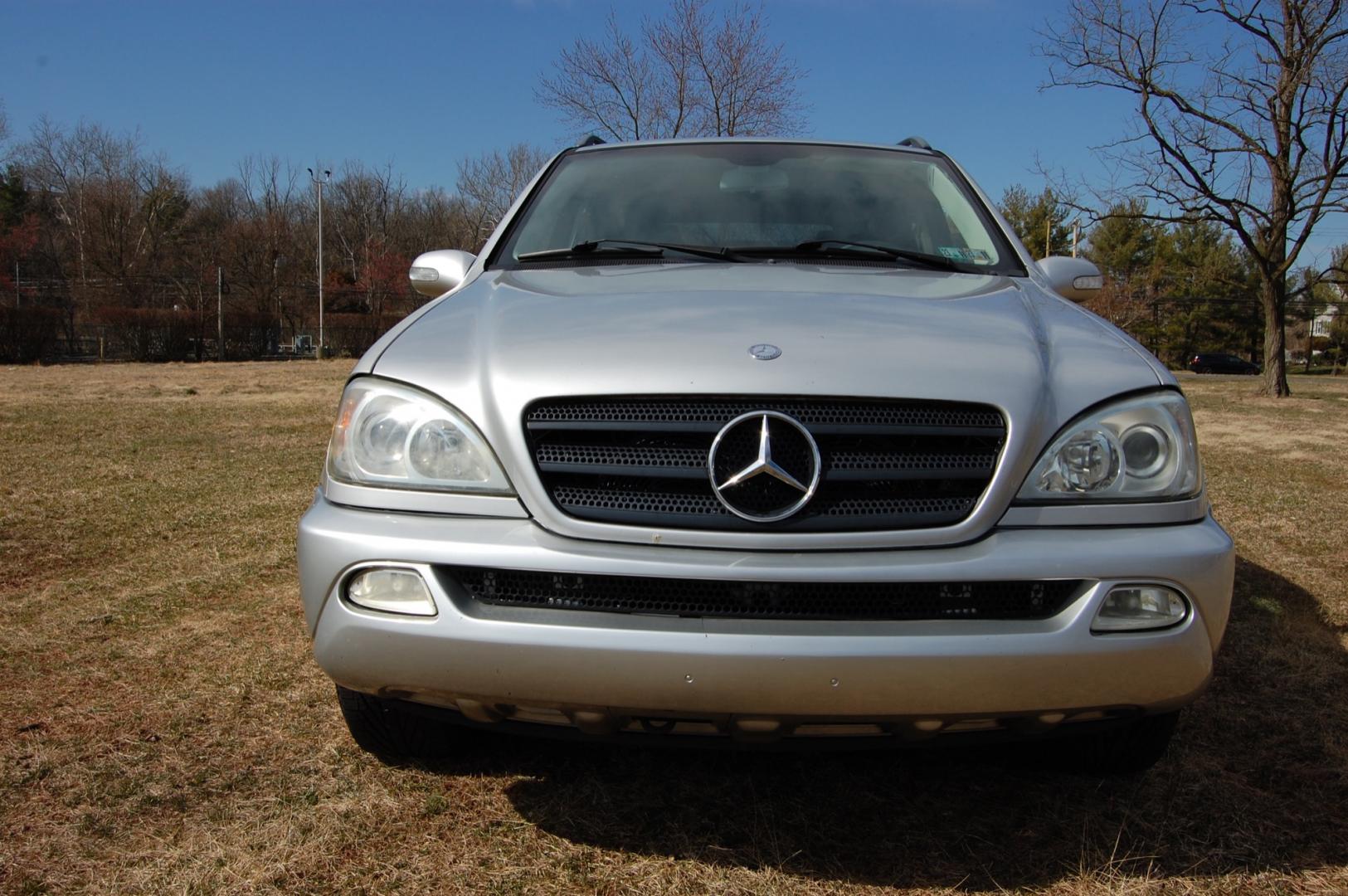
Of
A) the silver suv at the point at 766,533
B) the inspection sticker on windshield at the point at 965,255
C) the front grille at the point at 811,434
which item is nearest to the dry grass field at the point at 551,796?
the silver suv at the point at 766,533

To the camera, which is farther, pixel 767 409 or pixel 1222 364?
pixel 1222 364

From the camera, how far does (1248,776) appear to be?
2500 millimetres

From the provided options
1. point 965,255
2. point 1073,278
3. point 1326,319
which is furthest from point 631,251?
point 1326,319

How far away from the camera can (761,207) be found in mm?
3227

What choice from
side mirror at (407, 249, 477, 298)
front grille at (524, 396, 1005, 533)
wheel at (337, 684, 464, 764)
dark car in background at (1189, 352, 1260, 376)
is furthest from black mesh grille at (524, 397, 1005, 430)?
dark car in background at (1189, 352, 1260, 376)

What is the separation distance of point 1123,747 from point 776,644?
115 centimetres

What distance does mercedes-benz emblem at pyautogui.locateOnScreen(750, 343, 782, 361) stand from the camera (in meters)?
1.93

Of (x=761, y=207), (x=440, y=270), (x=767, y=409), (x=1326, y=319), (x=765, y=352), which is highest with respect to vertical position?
(x=1326, y=319)

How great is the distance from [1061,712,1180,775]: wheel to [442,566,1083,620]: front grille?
0.64m

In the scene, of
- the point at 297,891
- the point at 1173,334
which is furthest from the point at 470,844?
the point at 1173,334

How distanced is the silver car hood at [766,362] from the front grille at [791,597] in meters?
0.08

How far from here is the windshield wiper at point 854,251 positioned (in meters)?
2.83

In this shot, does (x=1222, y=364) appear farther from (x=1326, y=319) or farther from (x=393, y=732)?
(x=393, y=732)

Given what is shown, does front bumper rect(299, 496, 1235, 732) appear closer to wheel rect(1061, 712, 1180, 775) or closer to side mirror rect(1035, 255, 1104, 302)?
wheel rect(1061, 712, 1180, 775)
